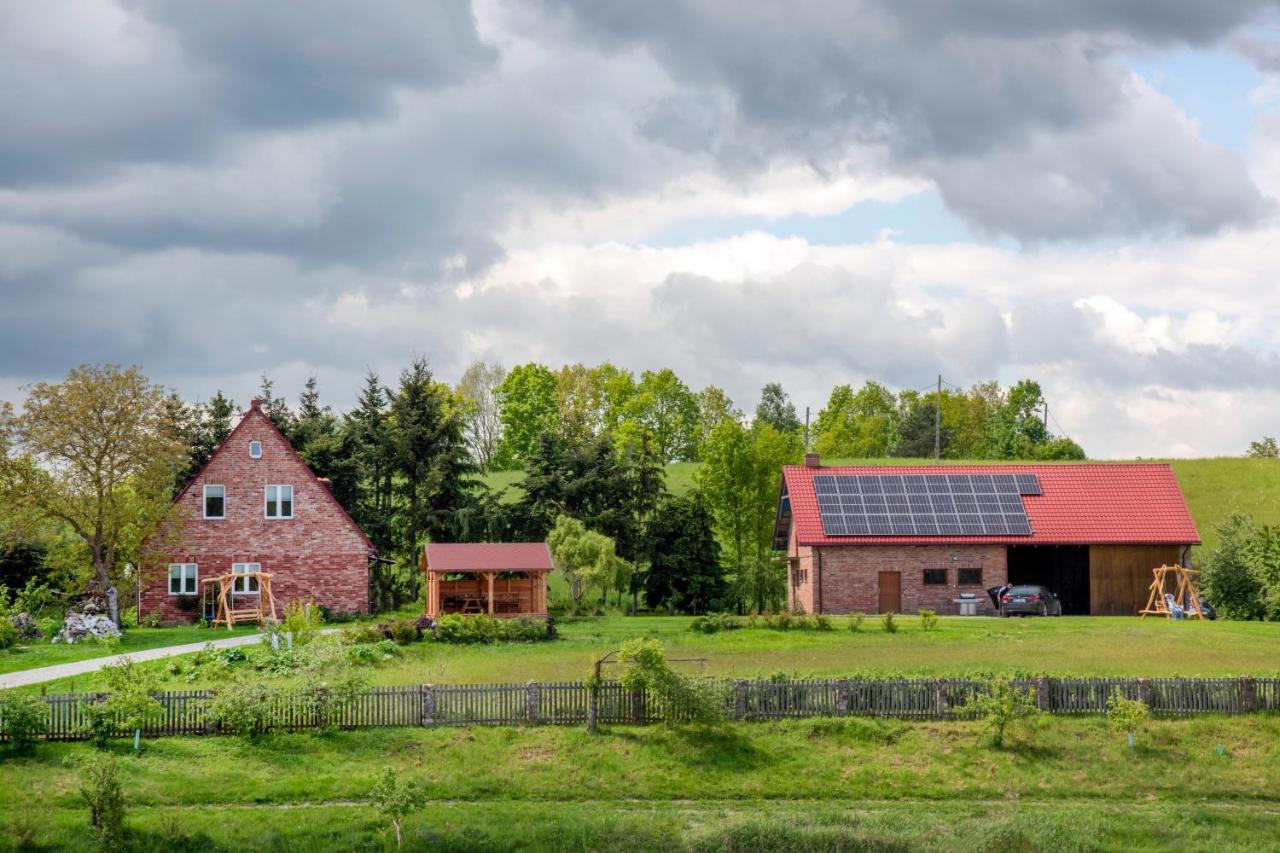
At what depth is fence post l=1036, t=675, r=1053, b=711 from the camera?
1216 inches

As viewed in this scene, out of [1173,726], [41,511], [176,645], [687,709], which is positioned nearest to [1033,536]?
[1173,726]

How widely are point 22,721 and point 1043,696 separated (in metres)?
22.8

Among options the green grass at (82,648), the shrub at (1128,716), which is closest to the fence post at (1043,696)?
the shrub at (1128,716)

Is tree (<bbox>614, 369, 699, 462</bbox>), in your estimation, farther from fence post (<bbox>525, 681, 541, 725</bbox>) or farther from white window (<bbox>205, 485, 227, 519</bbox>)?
fence post (<bbox>525, 681, 541, 725</bbox>)

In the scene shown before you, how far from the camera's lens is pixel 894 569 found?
5456 cm

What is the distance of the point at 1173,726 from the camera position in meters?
30.4

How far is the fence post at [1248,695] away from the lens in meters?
31.0

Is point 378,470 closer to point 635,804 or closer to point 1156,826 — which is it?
point 635,804

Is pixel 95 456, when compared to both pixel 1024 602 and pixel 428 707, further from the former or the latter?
pixel 1024 602

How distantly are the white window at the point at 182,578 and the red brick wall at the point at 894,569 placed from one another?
25312mm

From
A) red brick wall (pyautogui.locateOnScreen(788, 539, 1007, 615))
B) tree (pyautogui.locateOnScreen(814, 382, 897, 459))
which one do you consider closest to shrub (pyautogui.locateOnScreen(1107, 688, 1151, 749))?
red brick wall (pyautogui.locateOnScreen(788, 539, 1007, 615))

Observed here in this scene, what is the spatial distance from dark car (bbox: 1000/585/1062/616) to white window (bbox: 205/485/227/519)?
31550 millimetres

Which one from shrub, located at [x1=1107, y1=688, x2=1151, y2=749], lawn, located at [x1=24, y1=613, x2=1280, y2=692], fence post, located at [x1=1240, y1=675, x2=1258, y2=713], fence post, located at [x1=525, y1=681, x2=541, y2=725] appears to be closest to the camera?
shrub, located at [x1=1107, y1=688, x2=1151, y2=749]

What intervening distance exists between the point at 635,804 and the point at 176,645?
21.4 m
